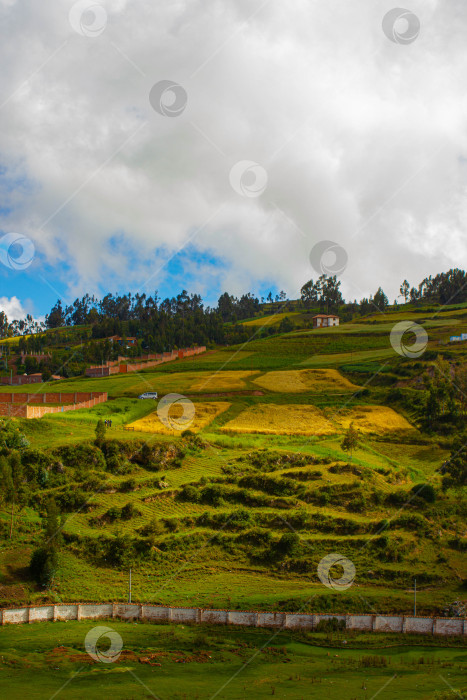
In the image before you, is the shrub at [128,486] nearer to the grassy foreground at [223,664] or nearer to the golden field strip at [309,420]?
the grassy foreground at [223,664]

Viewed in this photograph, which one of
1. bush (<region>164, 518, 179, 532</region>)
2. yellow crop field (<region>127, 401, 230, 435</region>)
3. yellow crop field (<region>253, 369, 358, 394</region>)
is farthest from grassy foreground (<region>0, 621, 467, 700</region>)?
yellow crop field (<region>253, 369, 358, 394</region>)

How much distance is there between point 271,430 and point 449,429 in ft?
64.4

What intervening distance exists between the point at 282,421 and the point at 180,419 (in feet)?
36.0

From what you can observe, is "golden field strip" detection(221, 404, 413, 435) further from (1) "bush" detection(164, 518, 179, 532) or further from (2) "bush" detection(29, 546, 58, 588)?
(2) "bush" detection(29, 546, 58, 588)

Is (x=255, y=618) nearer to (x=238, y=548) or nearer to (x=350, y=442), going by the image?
(x=238, y=548)

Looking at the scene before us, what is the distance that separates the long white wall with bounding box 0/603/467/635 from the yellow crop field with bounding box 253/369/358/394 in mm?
49749

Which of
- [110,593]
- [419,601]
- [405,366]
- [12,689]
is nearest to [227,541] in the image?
[110,593]

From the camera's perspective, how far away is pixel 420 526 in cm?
4275

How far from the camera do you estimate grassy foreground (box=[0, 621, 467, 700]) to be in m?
22.6

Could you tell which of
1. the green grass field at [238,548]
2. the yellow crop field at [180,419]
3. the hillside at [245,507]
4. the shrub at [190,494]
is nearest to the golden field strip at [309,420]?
the hillside at [245,507]

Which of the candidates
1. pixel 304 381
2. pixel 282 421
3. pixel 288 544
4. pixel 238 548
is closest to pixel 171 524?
pixel 238 548

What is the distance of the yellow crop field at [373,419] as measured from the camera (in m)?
66.2

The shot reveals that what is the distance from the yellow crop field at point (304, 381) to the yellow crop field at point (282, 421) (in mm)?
7960

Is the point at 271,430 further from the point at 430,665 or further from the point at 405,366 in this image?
the point at 430,665
